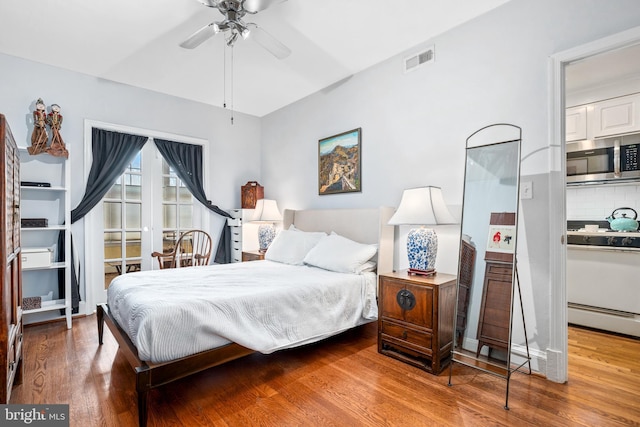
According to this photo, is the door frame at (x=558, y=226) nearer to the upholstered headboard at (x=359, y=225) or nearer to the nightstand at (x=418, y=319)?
the nightstand at (x=418, y=319)

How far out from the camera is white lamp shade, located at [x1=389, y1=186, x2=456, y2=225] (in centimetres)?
256

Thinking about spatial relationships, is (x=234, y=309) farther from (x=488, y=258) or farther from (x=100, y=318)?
(x=488, y=258)

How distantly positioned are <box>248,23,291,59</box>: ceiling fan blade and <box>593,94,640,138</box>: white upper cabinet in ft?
11.0

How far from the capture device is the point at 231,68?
3.59 m

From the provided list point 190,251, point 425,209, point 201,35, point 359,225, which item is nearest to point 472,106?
point 425,209

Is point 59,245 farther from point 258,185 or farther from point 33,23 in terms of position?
point 258,185

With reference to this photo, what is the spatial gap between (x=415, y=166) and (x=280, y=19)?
1.72 meters

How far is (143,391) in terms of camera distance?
66.5 inches

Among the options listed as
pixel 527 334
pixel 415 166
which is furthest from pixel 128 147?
pixel 527 334

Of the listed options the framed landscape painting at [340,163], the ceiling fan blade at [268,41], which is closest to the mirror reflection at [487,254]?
the framed landscape painting at [340,163]

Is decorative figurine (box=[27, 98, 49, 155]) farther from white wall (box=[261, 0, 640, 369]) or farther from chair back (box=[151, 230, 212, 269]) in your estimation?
white wall (box=[261, 0, 640, 369])

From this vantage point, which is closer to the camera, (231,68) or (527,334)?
(527,334)

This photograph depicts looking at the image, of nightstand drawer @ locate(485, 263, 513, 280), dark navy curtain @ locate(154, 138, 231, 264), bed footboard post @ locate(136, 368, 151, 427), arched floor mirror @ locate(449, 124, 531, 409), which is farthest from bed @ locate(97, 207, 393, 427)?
dark navy curtain @ locate(154, 138, 231, 264)

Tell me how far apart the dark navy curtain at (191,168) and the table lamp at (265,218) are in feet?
2.16
